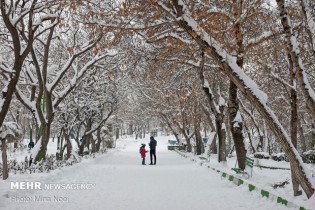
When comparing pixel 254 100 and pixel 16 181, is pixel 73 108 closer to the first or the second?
pixel 16 181

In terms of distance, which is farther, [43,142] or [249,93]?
[43,142]

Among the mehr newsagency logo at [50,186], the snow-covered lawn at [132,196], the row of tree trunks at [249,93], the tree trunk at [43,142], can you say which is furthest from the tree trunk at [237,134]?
the tree trunk at [43,142]

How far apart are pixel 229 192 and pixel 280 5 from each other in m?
5.47

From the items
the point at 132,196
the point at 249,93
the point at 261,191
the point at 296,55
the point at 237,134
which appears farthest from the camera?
the point at 237,134

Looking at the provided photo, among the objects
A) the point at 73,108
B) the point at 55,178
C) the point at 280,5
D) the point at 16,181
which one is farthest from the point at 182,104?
the point at 280,5

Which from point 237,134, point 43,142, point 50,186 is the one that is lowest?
point 50,186

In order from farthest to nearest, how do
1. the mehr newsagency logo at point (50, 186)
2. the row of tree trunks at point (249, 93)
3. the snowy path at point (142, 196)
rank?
1. the mehr newsagency logo at point (50, 186)
2. the snowy path at point (142, 196)
3. the row of tree trunks at point (249, 93)

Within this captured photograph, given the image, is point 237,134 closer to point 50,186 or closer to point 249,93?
point 249,93

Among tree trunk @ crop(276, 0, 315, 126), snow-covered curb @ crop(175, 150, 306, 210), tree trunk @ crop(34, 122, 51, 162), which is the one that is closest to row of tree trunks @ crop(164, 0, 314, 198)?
snow-covered curb @ crop(175, 150, 306, 210)

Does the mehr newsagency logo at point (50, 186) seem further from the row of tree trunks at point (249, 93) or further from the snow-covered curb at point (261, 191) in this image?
the row of tree trunks at point (249, 93)

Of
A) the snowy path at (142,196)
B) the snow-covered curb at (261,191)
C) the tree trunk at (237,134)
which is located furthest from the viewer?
the tree trunk at (237,134)

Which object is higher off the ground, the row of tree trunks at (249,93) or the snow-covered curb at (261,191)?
the row of tree trunks at (249,93)

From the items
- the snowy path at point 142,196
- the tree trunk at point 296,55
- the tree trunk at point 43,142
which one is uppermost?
the tree trunk at point 296,55

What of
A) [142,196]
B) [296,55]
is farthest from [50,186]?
[296,55]
